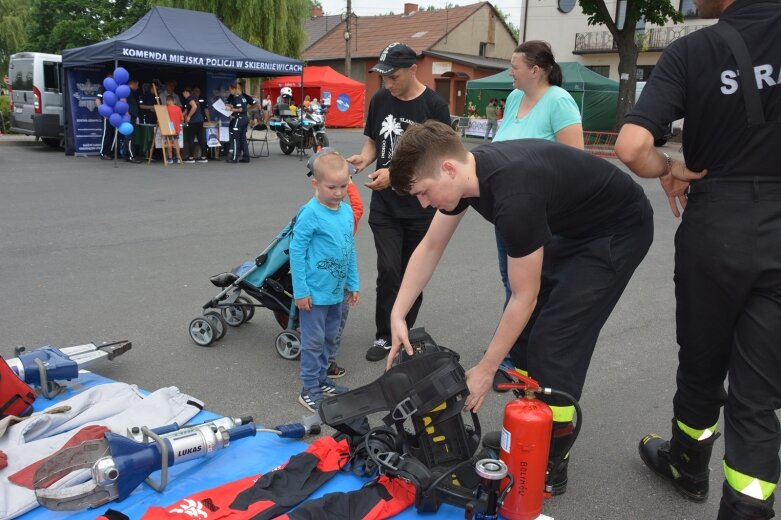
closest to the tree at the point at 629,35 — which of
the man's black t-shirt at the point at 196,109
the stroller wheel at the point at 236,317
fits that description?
the man's black t-shirt at the point at 196,109

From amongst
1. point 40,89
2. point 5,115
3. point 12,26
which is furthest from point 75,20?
point 40,89

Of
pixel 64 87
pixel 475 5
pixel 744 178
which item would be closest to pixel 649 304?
pixel 744 178

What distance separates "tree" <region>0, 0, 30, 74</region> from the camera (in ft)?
149

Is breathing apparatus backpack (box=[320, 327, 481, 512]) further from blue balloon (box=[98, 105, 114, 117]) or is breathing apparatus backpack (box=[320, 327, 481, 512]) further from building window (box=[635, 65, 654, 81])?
building window (box=[635, 65, 654, 81])

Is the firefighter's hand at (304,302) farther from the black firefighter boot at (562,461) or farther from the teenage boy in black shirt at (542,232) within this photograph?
the black firefighter boot at (562,461)

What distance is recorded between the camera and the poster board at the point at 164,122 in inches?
593

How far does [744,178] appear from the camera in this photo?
245 cm

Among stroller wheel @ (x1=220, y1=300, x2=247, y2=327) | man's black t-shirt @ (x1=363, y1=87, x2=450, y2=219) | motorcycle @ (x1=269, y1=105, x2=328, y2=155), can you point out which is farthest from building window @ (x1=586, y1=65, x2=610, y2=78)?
stroller wheel @ (x1=220, y1=300, x2=247, y2=327)

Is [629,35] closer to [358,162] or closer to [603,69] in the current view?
[603,69]

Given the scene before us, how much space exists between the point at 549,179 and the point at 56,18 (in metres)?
57.8

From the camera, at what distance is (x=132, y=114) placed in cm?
1572

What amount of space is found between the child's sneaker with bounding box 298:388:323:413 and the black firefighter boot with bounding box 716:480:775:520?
87.6 inches

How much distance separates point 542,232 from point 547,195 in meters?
0.21

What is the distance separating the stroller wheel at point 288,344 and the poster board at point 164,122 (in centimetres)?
1221
